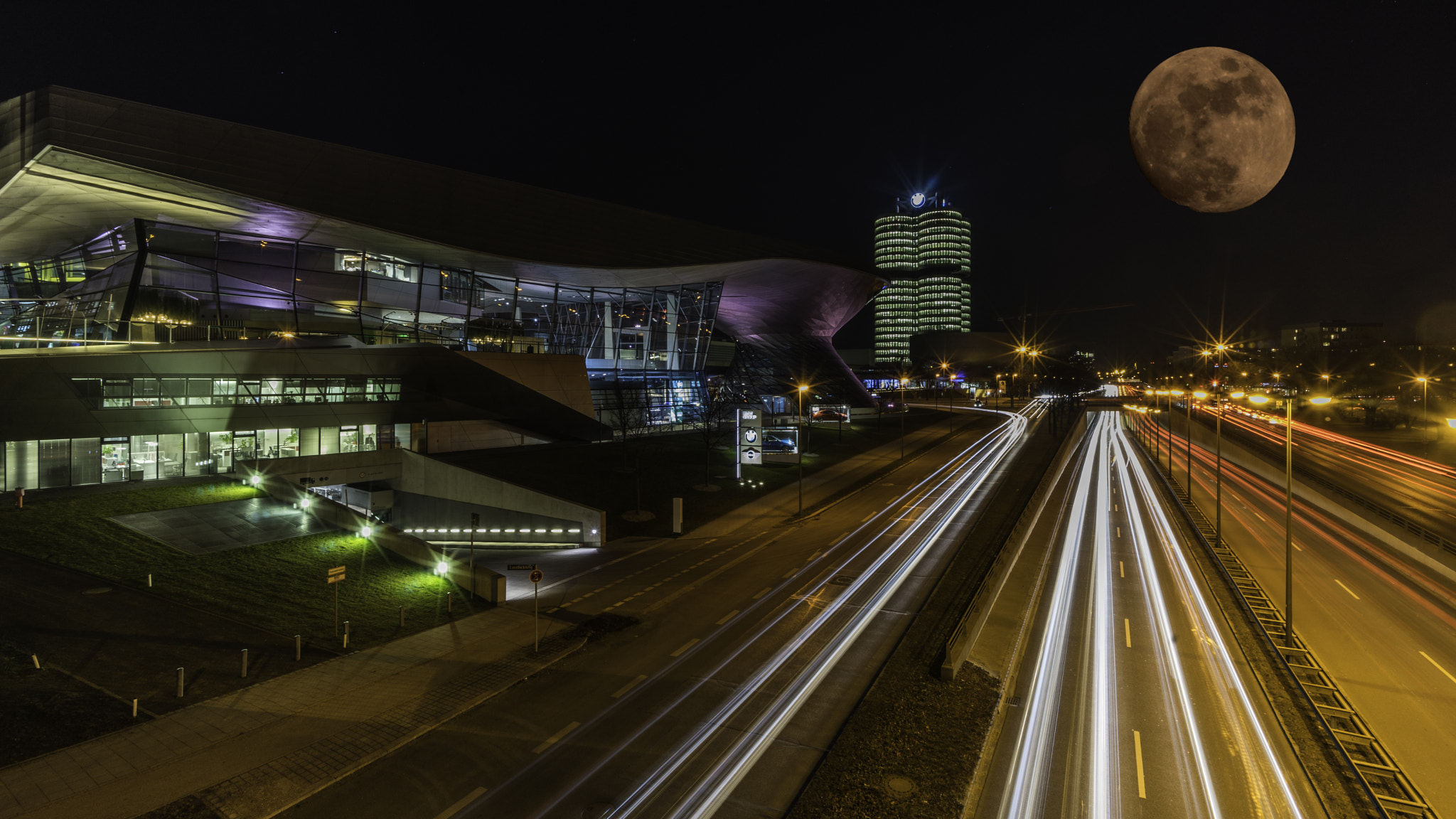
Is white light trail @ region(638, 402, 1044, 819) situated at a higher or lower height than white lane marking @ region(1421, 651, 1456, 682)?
lower

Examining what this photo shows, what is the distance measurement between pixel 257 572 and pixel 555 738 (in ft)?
44.0

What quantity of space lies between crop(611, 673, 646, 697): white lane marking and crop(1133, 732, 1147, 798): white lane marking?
8.94 metres

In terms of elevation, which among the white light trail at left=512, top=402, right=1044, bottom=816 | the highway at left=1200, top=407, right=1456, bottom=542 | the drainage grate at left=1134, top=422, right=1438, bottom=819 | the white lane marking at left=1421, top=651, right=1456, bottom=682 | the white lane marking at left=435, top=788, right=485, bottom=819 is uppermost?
the highway at left=1200, top=407, right=1456, bottom=542

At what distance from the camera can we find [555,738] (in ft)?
35.0

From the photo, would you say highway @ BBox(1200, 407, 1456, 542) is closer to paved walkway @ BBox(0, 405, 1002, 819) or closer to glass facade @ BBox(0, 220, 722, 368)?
paved walkway @ BBox(0, 405, 1002, 819)

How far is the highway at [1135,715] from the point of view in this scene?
893 centimetres

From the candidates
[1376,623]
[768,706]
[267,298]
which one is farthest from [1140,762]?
[267,298]

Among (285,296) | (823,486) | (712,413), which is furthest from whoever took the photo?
(712,413)

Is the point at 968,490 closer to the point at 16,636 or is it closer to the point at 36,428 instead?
the point at 16,636

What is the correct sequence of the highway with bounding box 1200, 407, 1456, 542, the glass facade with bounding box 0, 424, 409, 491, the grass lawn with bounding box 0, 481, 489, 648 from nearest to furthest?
the grass lawn with bounding box 0, 481, 489, 648, the glass facade with bounding box 0, 424, 409, 491, the highway with bounding box 1200, 407, 1456, 542

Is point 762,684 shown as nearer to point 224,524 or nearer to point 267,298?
point 224,524

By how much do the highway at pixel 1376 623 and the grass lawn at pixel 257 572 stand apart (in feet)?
69.1

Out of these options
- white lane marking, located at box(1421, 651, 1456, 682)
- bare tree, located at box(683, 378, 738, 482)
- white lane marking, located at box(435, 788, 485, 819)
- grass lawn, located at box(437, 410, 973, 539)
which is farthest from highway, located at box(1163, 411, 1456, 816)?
bare tree, located at box(683, 378, 738, 482)

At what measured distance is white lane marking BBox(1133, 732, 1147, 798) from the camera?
29.6 ft
